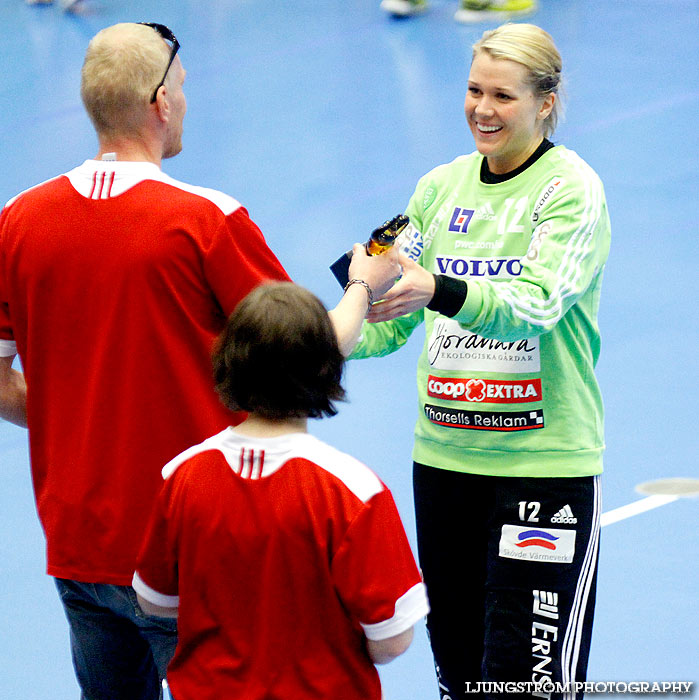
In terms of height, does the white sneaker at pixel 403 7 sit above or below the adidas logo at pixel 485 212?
above

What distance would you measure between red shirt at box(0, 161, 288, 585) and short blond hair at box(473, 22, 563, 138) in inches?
33.4

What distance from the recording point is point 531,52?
277 centimetres

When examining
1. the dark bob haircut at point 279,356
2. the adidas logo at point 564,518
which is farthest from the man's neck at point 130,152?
the adidas logo at point 564,518

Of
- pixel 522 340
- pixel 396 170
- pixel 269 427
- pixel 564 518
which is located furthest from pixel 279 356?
pixel 396 170

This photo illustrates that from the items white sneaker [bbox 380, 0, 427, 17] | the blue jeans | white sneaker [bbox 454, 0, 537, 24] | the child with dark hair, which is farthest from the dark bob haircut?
white sneaker [bbox 380, 0, 427, 17]

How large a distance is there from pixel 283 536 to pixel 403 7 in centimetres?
1040

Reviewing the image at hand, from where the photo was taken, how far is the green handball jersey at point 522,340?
2645mm

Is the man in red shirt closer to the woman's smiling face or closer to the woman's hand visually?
the woman's hand

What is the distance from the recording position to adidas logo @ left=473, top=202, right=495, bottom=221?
9.16 ft

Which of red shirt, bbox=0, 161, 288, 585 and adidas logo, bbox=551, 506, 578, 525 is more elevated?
red shirt, bbox=0, 161, 288, 585

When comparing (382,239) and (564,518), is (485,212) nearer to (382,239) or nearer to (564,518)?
(382,239)

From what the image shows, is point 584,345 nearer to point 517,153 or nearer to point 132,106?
point 517,153

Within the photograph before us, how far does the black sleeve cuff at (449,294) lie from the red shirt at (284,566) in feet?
2.16

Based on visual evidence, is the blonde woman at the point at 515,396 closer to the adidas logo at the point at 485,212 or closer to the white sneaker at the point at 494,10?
the adidas logo at the point at 485,212
